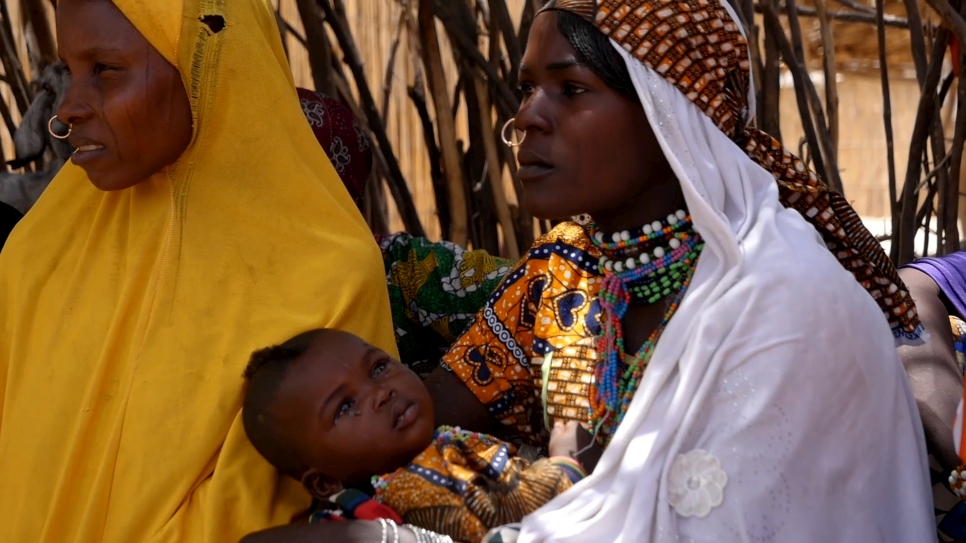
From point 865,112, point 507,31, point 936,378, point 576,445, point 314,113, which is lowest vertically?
point 865,112

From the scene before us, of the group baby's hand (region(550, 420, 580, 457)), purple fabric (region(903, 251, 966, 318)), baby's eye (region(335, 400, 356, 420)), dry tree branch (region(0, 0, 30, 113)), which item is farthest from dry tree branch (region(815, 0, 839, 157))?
dry tree branch (region(0, 0, 30, 113))

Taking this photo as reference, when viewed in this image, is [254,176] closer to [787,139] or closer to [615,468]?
[615,468]

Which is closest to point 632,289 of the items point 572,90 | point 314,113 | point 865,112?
point 572,90

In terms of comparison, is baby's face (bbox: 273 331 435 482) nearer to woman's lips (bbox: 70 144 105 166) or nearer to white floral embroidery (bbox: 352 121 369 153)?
woman's lips (bbox: 70 144 105 166)

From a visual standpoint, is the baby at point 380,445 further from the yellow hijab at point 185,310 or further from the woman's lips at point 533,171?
the woman's lips at point 533,171

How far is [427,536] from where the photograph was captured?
153 cm

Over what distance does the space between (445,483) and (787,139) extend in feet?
31.0

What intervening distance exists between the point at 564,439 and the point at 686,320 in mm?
276

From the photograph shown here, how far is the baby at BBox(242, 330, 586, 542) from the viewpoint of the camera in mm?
1599

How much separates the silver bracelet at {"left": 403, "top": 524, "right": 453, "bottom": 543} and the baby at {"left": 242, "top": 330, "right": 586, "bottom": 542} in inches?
1.2

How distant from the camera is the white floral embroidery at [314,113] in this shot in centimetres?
257

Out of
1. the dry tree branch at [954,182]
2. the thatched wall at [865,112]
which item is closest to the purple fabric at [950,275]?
the dry tree branch at [954,182]

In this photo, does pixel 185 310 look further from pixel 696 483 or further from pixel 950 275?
pixel 950 275

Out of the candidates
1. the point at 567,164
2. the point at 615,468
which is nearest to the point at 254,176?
the point at 567,164
